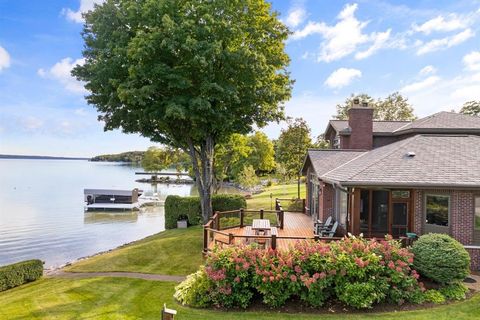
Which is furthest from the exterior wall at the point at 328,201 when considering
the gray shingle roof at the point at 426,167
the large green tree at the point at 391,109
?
the large green tree at the point at 391,109

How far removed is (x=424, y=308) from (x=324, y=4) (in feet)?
47.8

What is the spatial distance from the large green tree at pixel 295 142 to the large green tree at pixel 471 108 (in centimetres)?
3426

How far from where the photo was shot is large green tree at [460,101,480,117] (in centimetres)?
5059

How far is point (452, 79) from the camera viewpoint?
Answer: 78.3ft

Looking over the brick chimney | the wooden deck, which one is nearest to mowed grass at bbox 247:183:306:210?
the wooden deck

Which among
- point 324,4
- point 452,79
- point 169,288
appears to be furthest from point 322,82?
point 169,288

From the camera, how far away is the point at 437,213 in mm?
12320

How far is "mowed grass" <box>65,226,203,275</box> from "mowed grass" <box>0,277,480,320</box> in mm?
1549

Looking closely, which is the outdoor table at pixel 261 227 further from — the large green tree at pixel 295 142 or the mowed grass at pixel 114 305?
the large green tree at pixel 295 142

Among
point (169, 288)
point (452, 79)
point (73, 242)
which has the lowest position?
point (73, 242)

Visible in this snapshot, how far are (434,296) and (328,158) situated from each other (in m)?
10.6

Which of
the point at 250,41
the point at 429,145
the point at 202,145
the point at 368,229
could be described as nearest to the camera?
the point at 368,229

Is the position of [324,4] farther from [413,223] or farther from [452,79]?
[452,79]

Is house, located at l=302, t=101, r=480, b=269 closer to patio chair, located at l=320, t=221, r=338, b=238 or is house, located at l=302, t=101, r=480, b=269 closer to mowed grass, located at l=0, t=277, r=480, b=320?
patio chair, located at l=320, t=221, r=338, b=238
